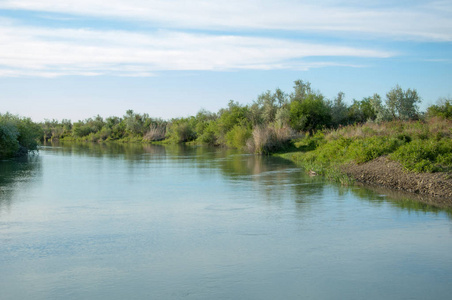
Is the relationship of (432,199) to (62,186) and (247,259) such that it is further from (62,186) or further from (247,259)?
(62,186)

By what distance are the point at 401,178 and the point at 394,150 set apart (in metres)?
3.06

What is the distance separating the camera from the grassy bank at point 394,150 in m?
18.0

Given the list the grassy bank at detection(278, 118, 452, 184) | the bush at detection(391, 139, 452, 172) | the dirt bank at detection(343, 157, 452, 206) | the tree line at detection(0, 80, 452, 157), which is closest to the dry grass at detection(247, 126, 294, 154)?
the tree line at detection(0, 80, 452, 157)

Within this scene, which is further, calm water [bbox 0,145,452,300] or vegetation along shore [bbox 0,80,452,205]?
vegetation along shore [bbox 0,80,452,205]

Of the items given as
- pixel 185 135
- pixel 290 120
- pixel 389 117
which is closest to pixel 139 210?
pixel 290 120

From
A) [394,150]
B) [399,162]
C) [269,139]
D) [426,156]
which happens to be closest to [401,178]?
[399,162]

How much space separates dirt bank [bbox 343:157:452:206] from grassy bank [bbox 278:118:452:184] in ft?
0.98

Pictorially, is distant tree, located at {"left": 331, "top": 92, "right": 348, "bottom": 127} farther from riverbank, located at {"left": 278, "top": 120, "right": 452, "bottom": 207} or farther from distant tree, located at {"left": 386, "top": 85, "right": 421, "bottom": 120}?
riverbank, located at {"left": 278, "top": 120, "right": 452, "bottom": 207}

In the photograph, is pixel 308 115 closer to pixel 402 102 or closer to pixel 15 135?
pixel 402 102

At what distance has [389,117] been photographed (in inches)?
1861

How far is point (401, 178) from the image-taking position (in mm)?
18234

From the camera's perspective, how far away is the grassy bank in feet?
59.0

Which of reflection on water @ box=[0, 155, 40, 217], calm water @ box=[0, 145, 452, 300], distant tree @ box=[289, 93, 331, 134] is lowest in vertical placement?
calm water @ box=[0, 145, 452, 300]

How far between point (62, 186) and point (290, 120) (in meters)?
30.3
